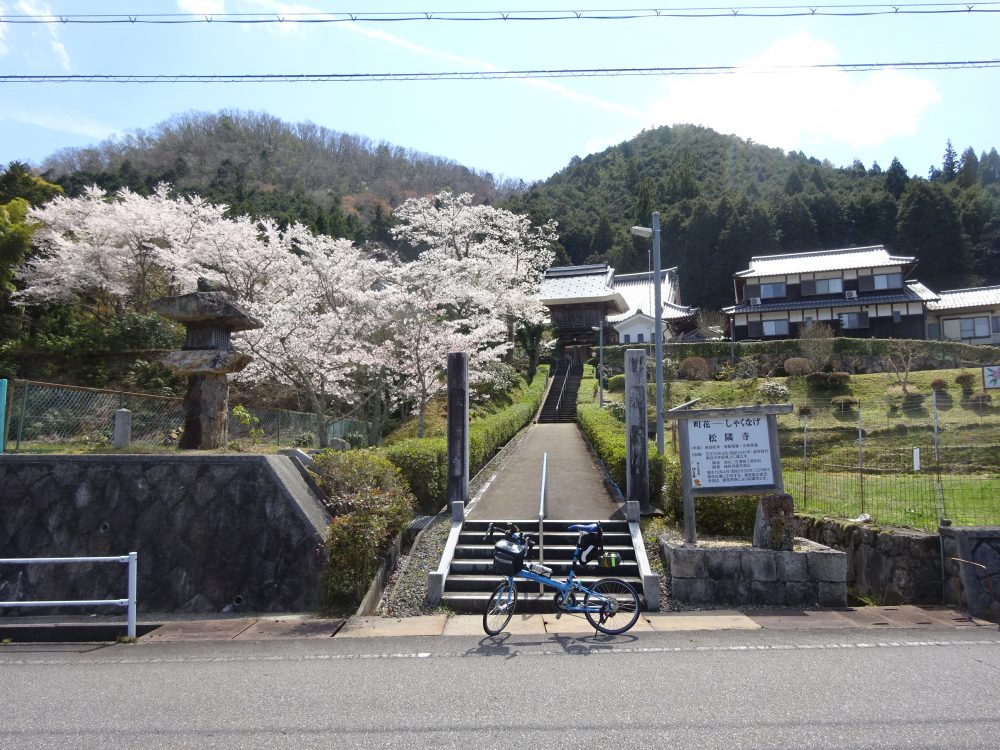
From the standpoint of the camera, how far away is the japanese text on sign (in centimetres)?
877

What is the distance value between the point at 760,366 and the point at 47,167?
194ft

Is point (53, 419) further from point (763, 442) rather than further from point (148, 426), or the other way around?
point (763, 442)

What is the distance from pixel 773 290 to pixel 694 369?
534 inches

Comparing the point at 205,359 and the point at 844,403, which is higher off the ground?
the point at 205,359

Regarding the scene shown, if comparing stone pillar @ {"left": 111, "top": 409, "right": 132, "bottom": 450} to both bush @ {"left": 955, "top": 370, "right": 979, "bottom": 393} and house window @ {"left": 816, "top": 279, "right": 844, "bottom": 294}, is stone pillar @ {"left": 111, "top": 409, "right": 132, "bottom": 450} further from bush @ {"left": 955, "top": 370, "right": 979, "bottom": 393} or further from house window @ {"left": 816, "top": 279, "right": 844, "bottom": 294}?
house window @ {"left": 816, "top": 279, "right": 844, "bottom": 294}

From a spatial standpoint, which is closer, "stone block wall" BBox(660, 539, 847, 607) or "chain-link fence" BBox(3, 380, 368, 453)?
"stone block wall" BBox(660, 539, 847, 607)

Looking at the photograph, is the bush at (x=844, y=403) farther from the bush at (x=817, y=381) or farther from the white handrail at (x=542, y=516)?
the white handrail at (x=542, y=516)

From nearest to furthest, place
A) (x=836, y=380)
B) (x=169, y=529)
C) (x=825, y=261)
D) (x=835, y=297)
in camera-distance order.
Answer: (x=169, y=529)
(x=836, y=380)
(x=835, y=297)
(x=825, y=261)

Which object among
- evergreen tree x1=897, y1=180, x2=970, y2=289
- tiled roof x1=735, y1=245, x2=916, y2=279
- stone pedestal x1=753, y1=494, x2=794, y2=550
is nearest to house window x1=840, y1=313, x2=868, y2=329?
tiled roof x1=735, y1=245, x2=916, y2=279

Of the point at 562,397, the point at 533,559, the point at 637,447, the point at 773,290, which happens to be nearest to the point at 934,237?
the point at 773,290

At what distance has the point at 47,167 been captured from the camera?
54875 mm

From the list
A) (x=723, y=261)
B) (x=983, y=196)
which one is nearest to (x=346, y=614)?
(x=723, y=261)

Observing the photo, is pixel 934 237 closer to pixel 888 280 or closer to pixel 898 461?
pixel 888 280

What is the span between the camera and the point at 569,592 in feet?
23.2
